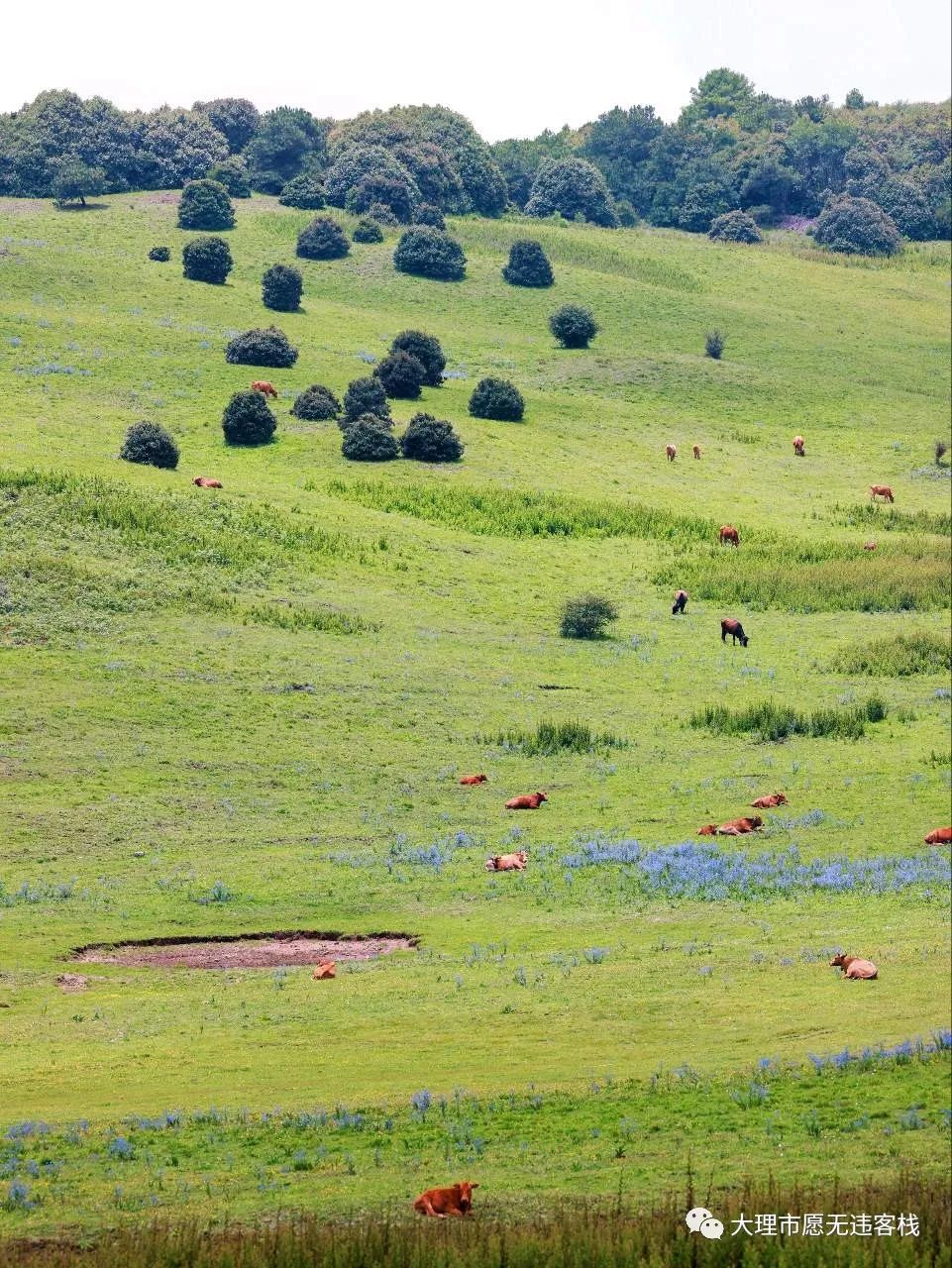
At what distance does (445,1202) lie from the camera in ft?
63.5

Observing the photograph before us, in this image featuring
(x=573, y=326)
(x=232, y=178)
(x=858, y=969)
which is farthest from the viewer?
(x=232, y=178)

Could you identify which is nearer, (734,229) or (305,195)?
(305,195)

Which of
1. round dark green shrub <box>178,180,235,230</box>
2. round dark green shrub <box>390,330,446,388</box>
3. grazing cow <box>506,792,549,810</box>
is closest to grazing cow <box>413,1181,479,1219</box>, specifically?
grazing cow <box>506,792,549,810</box>

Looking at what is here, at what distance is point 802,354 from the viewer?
391ft

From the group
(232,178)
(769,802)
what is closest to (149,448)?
(769,802)

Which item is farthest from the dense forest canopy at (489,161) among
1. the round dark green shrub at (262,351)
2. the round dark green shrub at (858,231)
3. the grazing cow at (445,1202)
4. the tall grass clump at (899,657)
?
the grazing cow at (445,1202)

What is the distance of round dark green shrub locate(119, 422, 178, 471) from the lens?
75.4 meters

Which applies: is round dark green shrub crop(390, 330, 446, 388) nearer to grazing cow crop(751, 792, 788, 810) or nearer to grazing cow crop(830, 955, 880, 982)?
grazing cow crop(751, 792, 788, 810)

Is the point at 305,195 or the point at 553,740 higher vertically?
the point at 305,195

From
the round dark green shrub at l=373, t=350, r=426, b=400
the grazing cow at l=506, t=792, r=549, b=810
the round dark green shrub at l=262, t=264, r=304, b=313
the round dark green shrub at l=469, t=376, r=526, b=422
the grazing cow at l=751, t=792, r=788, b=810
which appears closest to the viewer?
the grazing cow at l=751, t=792, r=788, b=810

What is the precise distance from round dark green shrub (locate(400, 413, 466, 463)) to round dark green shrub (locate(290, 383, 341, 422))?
5751mm

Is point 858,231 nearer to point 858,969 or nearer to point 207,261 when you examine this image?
point 207,261

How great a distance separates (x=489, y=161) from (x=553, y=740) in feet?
372

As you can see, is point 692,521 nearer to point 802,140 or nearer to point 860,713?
point 860,713
